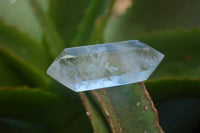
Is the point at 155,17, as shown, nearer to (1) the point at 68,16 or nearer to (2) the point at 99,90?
(1) the point at 68,16

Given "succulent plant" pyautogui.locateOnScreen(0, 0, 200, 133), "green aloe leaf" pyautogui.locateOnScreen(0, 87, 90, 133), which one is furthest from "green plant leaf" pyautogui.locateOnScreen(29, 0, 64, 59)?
"green aloe leaf" pyautogui.locateOnScreen(0, 87, 90, 133)

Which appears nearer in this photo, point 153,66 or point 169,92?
point 153,66

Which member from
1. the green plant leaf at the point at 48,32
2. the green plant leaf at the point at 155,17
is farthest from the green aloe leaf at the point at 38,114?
Result: the green plant leaf at the point at 155,17

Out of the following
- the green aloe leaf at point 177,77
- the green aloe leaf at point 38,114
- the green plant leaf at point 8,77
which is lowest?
the green aloe leaf at point 177,77

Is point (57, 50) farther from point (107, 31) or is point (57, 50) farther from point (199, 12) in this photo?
point (199, 12)

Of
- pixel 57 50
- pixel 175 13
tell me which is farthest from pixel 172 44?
pixel 57 50

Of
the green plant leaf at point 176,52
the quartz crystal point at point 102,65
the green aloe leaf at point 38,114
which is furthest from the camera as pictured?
the green plant leaf at point 176,52

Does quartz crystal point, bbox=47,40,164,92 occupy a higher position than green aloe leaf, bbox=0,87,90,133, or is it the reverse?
quartz crystal point, bbox=47,40,164,92

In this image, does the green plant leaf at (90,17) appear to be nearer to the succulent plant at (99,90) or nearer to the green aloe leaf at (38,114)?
the succulent plant at (99,90)

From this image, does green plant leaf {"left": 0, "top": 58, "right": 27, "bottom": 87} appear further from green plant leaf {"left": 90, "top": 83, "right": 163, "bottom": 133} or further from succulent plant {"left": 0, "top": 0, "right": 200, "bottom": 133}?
green plant leaf {"left": 90, "top": 83, "right": 163, "bottom": 133}
